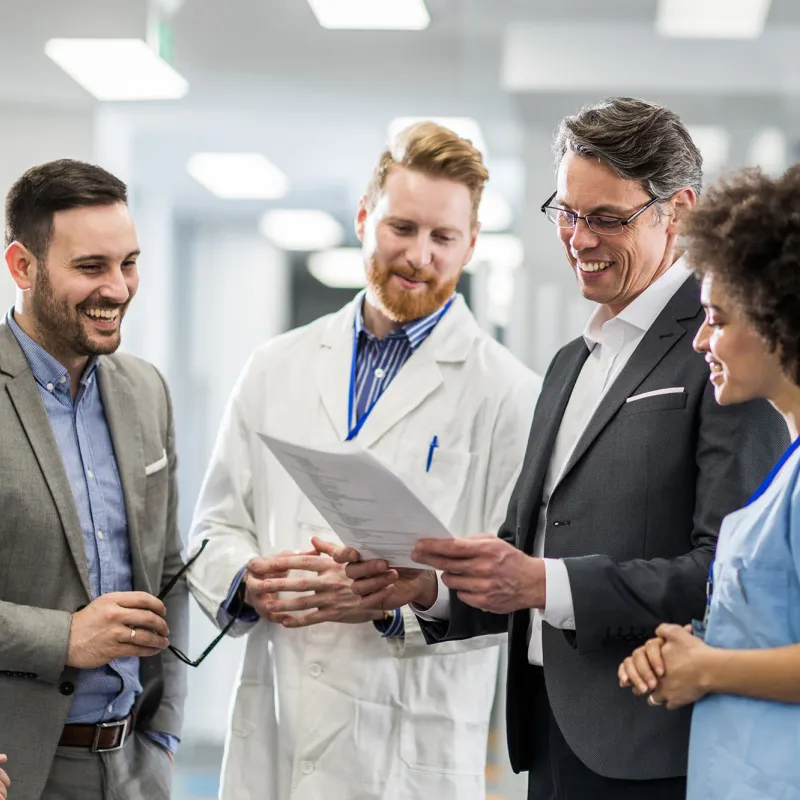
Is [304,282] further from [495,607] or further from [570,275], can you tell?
[495,607]

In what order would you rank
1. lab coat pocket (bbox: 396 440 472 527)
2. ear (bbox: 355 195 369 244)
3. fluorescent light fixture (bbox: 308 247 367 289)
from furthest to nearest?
1. fluorescent light fixture (bbox: 308 247 367 289)
2. ear (bbox: 355 195 369 244)
3. lab coat pocket (bbox: 396 440 472 527)

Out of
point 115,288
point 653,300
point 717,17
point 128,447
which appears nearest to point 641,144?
point 653,300

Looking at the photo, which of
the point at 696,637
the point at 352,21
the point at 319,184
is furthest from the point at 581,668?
the point at 319,184

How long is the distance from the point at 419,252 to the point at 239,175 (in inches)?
108

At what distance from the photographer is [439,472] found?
2.35m

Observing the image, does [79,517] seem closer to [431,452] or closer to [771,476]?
[431,452]

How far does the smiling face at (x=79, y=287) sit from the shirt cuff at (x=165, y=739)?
0.78m

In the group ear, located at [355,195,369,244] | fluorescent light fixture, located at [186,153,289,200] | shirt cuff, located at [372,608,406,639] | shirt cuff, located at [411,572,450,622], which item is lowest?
shirt cuff, located at [372,608,406,639]

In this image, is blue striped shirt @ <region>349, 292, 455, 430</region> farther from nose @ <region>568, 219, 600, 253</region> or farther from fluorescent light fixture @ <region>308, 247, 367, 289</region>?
fluorescent light fixture @ <region>308, 247, 367, 289</region>

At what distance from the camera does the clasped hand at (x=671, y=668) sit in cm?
143

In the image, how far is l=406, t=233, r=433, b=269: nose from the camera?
8.04 feet

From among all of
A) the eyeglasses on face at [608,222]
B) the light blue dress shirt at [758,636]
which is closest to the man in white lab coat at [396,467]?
the eyeglasses on face at [608,222]

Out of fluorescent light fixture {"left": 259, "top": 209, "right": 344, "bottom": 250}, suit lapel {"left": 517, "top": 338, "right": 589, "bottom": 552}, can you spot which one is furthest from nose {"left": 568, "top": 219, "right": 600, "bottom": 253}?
fluorescent light fixture {"left": 259, "top": 209, "right": 344, "bottom": 250}

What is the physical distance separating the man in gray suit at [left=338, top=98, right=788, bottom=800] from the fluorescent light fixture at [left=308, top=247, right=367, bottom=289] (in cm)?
355
